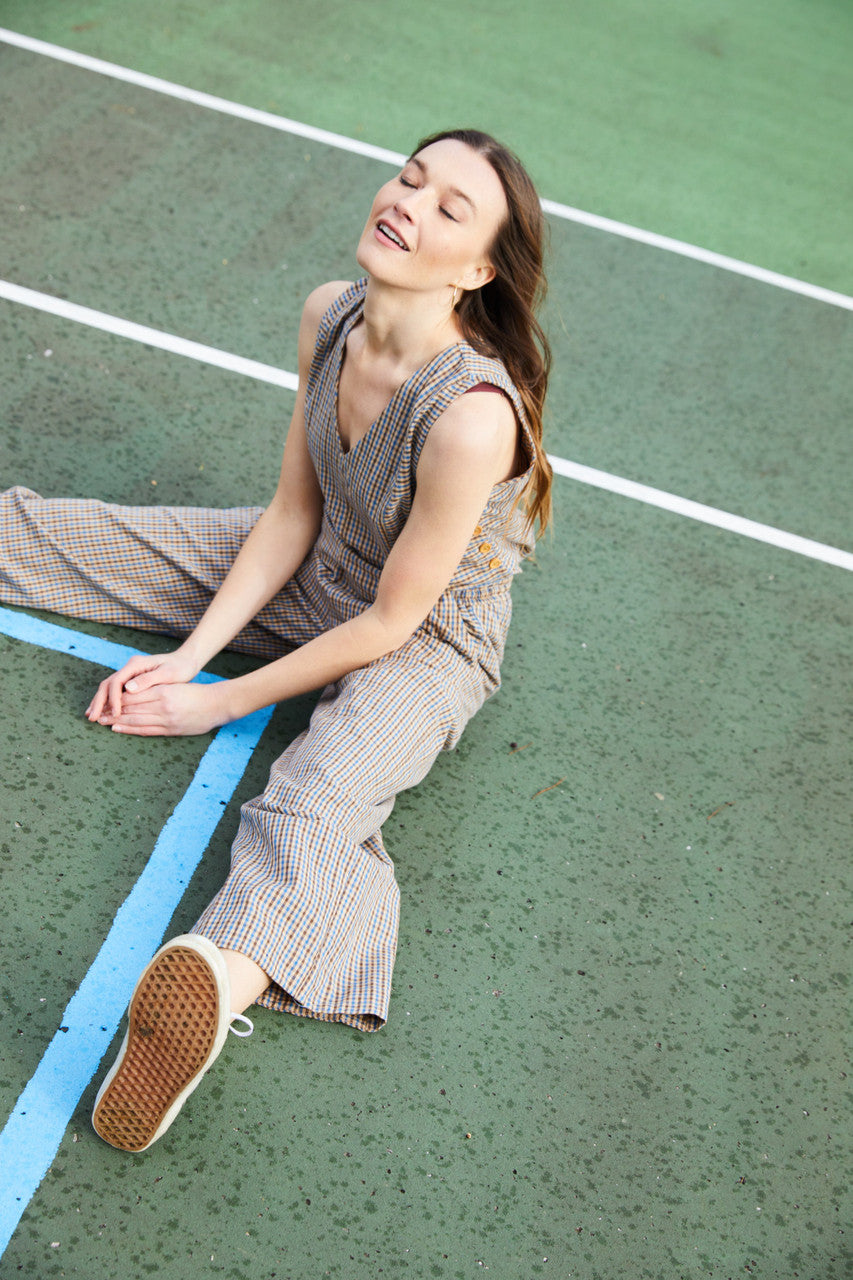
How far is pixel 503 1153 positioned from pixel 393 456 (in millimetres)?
1478

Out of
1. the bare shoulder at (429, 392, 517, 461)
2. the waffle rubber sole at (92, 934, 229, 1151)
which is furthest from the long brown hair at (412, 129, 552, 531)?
the waffle rubber sole at (92, 934, 229, 1151)

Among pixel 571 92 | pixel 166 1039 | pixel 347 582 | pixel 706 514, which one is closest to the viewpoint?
pixel 166 1039

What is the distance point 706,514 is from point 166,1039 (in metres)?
2.74

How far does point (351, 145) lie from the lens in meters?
5.49

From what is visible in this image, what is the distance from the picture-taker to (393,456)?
259cm

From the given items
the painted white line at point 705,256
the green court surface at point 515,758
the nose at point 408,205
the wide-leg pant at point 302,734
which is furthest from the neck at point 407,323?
the painted white line at point 705,256

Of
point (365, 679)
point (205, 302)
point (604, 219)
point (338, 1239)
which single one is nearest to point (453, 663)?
point (365, 679)

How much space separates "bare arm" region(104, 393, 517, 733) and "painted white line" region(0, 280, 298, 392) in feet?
5.47

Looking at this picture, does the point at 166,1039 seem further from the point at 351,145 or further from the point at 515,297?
the point at 351,145

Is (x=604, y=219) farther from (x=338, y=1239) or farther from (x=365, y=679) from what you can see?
(x=338, y=1239)

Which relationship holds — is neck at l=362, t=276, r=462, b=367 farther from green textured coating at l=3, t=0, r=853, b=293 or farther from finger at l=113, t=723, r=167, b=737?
green textured coating at l=3, t=0, r=853, b=293

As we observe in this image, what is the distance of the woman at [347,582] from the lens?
2.25 metres

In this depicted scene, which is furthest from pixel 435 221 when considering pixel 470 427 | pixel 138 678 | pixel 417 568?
pixel 138 678

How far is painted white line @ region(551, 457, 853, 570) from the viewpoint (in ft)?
13.3
